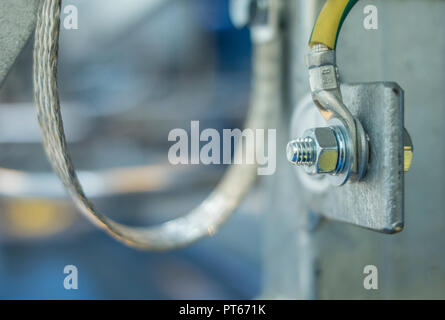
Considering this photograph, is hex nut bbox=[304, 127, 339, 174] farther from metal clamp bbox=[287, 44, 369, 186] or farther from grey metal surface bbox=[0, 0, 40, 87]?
grey metal surface bbox=[0, 0, 40, 87]

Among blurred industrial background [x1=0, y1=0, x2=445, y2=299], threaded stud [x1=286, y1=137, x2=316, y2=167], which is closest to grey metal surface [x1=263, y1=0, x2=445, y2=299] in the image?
blurred industrial background [x1=0, y1=0, x2=445, y2=299]

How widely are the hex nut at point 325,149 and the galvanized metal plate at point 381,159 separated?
0.02 meters

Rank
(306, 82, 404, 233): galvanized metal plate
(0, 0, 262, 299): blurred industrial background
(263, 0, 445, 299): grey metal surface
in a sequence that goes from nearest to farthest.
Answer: (306, 82, 404, 233): galvanized metal plate
(263, 0, 445, 299): grey metal surface
(0, 0, 262, 299): blurred industrial background

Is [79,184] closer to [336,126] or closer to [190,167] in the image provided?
[336,126]

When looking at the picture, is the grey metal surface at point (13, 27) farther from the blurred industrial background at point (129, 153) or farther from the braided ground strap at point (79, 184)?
the blurred industrial background at point (129, 153)

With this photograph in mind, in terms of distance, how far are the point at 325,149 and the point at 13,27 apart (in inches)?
8.5

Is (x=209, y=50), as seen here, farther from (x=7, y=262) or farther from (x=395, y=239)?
(x=395, y=239)

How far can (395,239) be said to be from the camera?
41 cm

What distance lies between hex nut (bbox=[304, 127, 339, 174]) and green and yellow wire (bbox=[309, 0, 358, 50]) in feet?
0.19

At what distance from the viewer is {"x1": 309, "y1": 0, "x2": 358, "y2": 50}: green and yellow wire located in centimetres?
29

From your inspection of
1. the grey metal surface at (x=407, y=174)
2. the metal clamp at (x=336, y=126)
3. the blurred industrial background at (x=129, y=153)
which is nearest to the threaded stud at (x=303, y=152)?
the metal clamp at (x=336, y=126)

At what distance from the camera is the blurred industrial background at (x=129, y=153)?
1356 mm

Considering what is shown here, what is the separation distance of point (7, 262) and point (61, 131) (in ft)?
4.34

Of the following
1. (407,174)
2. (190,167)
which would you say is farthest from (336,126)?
(190,167)
